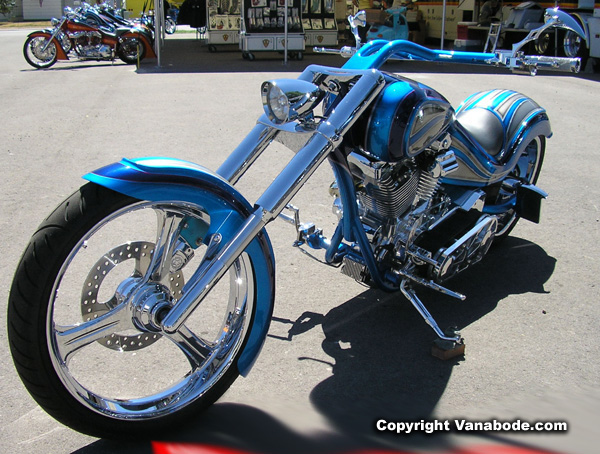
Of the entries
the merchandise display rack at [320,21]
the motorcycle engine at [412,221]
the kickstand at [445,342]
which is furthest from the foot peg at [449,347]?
the merchandise display rack at [320,21]

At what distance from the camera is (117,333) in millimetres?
2795

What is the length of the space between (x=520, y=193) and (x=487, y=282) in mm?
679

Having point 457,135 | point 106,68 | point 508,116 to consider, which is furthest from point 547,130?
point 106,68

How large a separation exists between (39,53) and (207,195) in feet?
44.1

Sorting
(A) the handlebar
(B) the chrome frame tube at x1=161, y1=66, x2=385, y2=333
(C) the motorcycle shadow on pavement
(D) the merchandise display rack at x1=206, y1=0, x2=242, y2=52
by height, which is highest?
(D) the merchandise display rack at x1=206, y1=0, x2=242, y2=52

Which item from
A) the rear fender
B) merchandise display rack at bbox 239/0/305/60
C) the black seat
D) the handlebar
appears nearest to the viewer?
the handlebar

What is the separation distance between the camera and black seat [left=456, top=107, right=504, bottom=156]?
4062 millimetres

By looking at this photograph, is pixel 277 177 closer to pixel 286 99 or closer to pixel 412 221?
pixel 286 99

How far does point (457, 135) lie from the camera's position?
12.3 feet

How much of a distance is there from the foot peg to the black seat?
127cm

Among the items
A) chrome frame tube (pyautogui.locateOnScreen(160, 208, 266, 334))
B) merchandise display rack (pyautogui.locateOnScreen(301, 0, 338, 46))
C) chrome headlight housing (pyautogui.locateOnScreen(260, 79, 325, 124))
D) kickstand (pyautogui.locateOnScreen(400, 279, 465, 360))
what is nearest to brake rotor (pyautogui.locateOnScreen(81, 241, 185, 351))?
chrome frame tube (pyautogui.locateOnScreen(160, 208, 266, 334))

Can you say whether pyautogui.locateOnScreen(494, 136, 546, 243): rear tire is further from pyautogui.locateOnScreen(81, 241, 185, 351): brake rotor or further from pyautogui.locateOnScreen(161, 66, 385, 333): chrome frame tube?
Answer: pyautogui.locateOnScreen(81, 241, 185, 351): brake rotor

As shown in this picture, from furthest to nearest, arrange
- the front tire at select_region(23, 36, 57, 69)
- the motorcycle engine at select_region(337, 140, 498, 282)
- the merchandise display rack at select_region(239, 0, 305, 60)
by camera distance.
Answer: the merchandise display rack at select_region(239, 0, 305, 60) < the front tire at select_region(23, 36, 57, 69) < the motorcycle engine at select_region(337, 140, 498, 282)

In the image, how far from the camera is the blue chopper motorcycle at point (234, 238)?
2.36 m
